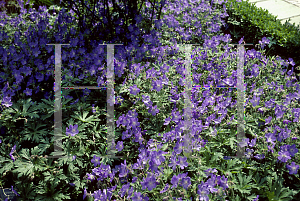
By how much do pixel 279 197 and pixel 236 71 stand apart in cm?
146

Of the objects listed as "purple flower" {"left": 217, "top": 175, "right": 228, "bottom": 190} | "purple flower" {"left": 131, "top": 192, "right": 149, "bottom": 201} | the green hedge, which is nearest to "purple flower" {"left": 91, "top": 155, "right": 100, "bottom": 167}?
"purple flower" {"left": 131, "top": 192, "right": 149, "bottom": 201}

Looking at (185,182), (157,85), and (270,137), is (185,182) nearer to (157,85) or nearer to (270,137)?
(270,137)

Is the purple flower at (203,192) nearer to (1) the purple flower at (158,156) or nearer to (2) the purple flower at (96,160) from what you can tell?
(1) the purple flower at (158,156)

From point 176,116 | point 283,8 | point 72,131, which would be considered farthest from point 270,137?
point 283,8

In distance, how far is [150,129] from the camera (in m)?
2.83

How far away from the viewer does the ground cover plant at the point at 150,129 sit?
7.43 feet

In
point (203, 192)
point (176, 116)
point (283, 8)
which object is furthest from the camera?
point (283, 8)

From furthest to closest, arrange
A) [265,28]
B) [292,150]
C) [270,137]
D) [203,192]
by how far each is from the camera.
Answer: [265,28] < [270,137] < [292,150] < [203,192]

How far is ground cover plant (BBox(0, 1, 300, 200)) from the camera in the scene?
→ 2.26 meters

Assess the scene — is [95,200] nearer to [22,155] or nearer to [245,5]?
[22,155]

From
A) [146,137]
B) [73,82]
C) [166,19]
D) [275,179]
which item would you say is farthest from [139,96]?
[166,19]

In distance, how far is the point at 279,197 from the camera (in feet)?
7.34

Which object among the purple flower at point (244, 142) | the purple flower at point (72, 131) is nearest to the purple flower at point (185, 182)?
the purple flower at point (244, 142)

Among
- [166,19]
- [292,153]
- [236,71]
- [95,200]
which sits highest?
[166,19]
